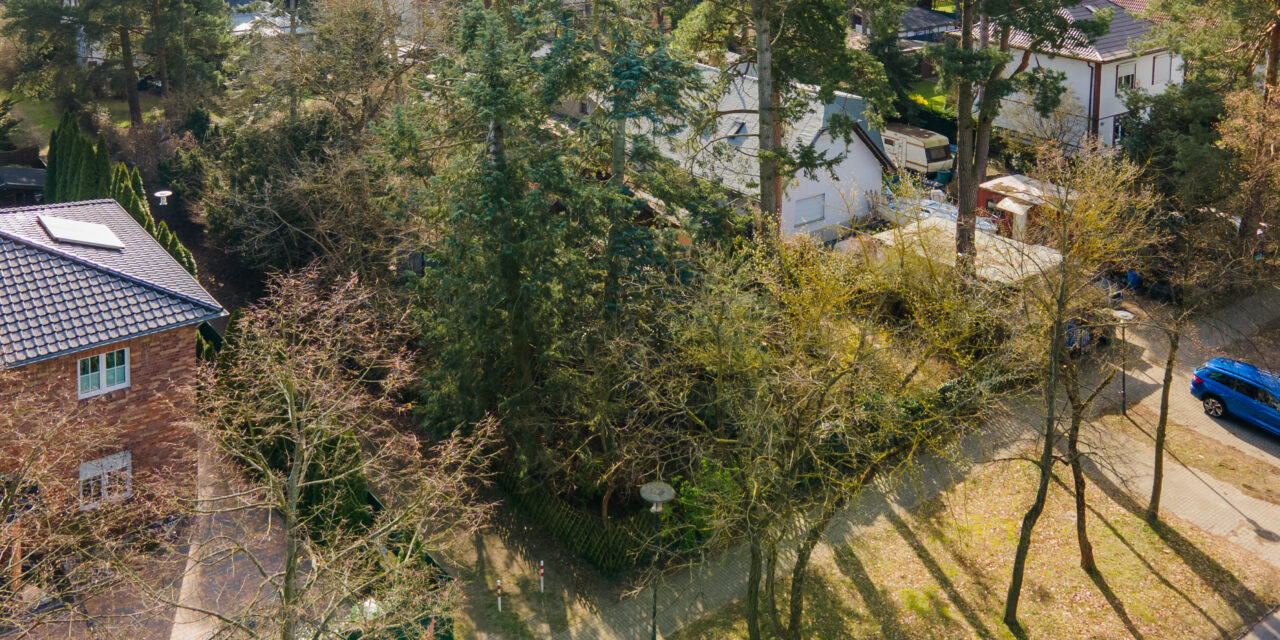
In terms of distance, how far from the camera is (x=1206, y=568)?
1853 centimetres

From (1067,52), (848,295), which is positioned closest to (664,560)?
(848,295)

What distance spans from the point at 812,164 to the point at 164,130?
1153 inches

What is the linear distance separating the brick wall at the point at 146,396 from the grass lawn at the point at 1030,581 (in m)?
11.1

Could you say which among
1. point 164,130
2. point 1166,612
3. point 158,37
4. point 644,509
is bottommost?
point 1166,612

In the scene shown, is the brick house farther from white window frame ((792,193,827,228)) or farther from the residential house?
the residential house

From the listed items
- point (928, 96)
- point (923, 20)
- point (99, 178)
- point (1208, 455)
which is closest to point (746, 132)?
point (1208, 455)

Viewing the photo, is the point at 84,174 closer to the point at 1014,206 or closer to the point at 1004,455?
the point at 1004,455

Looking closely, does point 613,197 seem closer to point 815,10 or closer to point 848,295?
point 848,295

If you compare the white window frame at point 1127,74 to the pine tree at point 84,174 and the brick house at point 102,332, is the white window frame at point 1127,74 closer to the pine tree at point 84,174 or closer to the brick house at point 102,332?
the brick house at point 102,332

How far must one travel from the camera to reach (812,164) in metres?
22.8

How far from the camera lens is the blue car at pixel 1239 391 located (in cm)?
2216

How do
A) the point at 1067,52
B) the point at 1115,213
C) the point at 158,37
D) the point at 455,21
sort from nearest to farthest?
the point at 1115,213, the point at 455,21, the point at 1067,52, the point at 158,37

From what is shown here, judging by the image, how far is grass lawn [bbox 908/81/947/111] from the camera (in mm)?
43625

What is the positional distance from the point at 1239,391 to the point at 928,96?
28.8m
